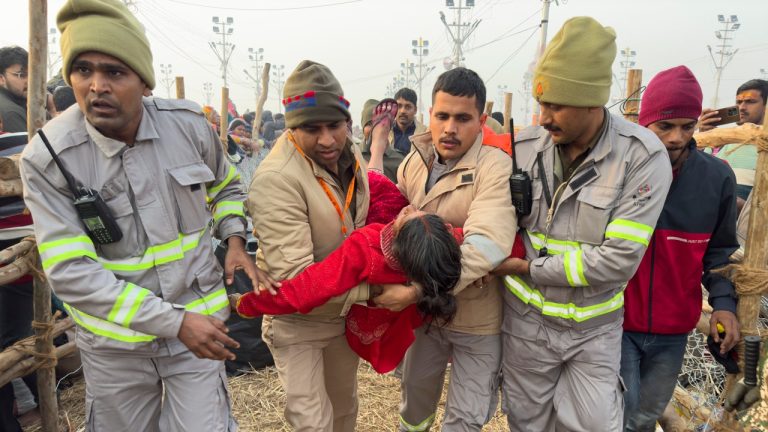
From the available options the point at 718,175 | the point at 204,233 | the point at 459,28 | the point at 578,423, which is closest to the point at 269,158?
the point at 204,233

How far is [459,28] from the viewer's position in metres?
38.4

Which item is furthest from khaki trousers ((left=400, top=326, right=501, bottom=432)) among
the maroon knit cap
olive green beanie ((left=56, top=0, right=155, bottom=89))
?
olive green beanie ((left=56, top=0, right=155, bottom=89))

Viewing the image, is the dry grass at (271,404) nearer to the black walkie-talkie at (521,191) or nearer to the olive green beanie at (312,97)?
the black walkie-talkie at (521,191)

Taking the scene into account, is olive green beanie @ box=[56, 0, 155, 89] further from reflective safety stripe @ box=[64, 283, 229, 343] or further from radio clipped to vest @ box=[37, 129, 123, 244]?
reflective safety stripe @ box=[64, 283, 229, 343]

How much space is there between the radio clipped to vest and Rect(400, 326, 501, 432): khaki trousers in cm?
171

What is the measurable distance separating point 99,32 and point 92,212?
690 millimetres

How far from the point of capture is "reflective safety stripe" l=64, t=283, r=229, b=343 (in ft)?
5.95

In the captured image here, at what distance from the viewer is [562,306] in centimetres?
231

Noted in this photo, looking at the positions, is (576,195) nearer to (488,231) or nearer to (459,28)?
(488,231)

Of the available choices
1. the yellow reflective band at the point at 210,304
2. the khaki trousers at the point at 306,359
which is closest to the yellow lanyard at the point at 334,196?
the khaki trousers at the point at 306,359

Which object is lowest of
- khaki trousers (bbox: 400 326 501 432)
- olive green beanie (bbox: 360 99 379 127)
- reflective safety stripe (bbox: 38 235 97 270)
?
khaki trousers (bbox: 400 326 501 432)

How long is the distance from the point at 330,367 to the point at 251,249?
191 cm

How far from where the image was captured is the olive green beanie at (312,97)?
2221 millimetres

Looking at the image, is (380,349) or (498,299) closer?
(380,349)
